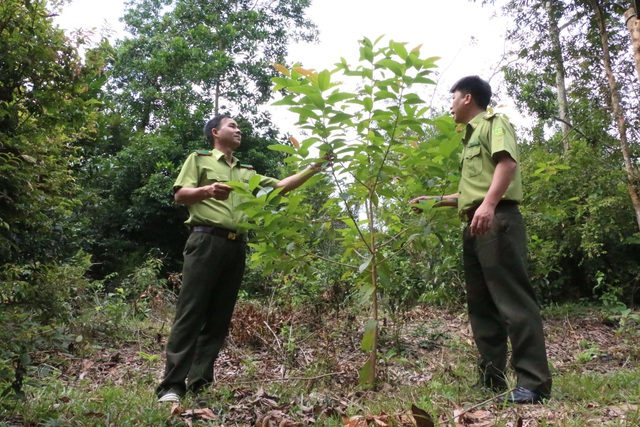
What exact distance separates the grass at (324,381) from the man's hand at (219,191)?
1.21 m

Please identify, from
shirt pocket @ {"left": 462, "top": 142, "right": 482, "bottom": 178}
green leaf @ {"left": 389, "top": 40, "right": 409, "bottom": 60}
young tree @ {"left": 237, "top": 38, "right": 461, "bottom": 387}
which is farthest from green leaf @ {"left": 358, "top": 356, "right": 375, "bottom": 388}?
green leaf @ {"left": 389, "top": 40, "right": 409, "bottom": 60}

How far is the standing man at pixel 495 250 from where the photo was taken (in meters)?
2.61

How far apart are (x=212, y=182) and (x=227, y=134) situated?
386mm

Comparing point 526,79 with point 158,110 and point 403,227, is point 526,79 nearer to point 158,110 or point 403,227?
point 403,227

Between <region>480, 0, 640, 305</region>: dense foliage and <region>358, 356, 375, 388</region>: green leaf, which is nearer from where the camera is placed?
<region>358, 356, 375, 388</region>: green leaf

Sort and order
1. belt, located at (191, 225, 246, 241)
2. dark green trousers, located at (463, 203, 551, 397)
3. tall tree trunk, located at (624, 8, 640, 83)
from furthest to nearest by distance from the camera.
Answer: tall tree trunk, located at (624, 8, 640, 83)
belt, located at (191, 225, 246, 241)
dark green trousers, located at (463, 203, 551, 397)

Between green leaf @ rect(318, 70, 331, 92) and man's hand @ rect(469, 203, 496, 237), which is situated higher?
green leaf @ rect(318, 70, 331, 92)

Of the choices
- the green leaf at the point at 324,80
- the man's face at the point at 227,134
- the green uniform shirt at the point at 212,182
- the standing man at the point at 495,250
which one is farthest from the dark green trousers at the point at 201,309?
the standing man at the point at 495,250

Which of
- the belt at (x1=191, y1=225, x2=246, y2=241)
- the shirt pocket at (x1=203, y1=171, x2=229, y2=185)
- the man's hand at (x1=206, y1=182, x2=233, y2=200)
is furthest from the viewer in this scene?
the shirt pocket at (x1=203, y1=171, x2=229, y2=185)

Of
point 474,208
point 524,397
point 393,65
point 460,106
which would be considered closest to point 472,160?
point 474,208

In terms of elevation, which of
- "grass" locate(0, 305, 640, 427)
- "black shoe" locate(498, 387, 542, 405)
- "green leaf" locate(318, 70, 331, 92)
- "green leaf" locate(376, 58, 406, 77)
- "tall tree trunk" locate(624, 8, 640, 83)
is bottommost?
"grass" locate(0, 305, 640, 427)

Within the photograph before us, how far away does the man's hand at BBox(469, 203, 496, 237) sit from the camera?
2643mm

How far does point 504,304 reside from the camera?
8.86ft

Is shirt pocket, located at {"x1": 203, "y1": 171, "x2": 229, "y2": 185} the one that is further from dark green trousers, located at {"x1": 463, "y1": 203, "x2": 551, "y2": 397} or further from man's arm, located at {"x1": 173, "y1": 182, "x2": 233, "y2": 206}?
dark green trousers, located at {"x1": 463, "y1": 203, "x2": 551, "y2": 397}
